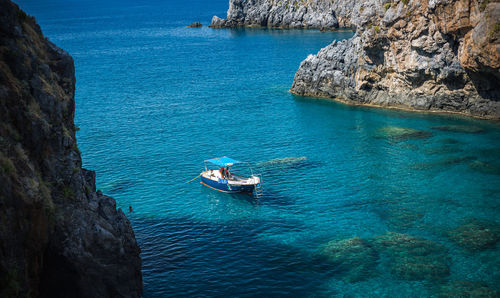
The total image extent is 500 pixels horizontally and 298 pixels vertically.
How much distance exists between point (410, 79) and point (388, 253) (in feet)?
139

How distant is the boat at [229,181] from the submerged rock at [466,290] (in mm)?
21287

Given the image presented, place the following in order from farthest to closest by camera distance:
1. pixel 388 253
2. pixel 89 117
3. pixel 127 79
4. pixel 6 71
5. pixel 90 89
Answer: pixel 127 79, pixel 90 89, pixel 89 117, pixel 388 253, pixel 6 71

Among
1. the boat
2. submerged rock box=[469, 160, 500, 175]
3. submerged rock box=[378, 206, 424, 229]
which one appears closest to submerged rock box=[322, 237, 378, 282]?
submerged rock box=[378, 206, 424, 229]

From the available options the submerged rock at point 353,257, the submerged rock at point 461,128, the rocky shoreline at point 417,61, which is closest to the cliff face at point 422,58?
the rocky shoreline at point 417,61

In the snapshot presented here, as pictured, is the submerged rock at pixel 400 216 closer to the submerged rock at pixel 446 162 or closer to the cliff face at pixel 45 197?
the submerged rock at pixel 446 162

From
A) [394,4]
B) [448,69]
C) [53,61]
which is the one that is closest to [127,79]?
[394,4]

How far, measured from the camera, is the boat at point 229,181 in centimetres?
4766

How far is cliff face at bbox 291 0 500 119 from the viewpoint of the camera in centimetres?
5678

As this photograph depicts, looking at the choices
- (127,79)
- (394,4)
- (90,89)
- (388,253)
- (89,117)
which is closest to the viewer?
(388,253)

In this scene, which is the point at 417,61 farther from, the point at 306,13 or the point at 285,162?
the point at 306,13

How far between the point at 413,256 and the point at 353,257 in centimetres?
→ 445

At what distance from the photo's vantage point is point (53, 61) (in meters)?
28.4

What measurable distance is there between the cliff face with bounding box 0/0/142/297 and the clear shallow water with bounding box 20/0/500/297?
7.11 meters

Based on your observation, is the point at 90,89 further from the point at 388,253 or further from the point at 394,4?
the point at 388,253
